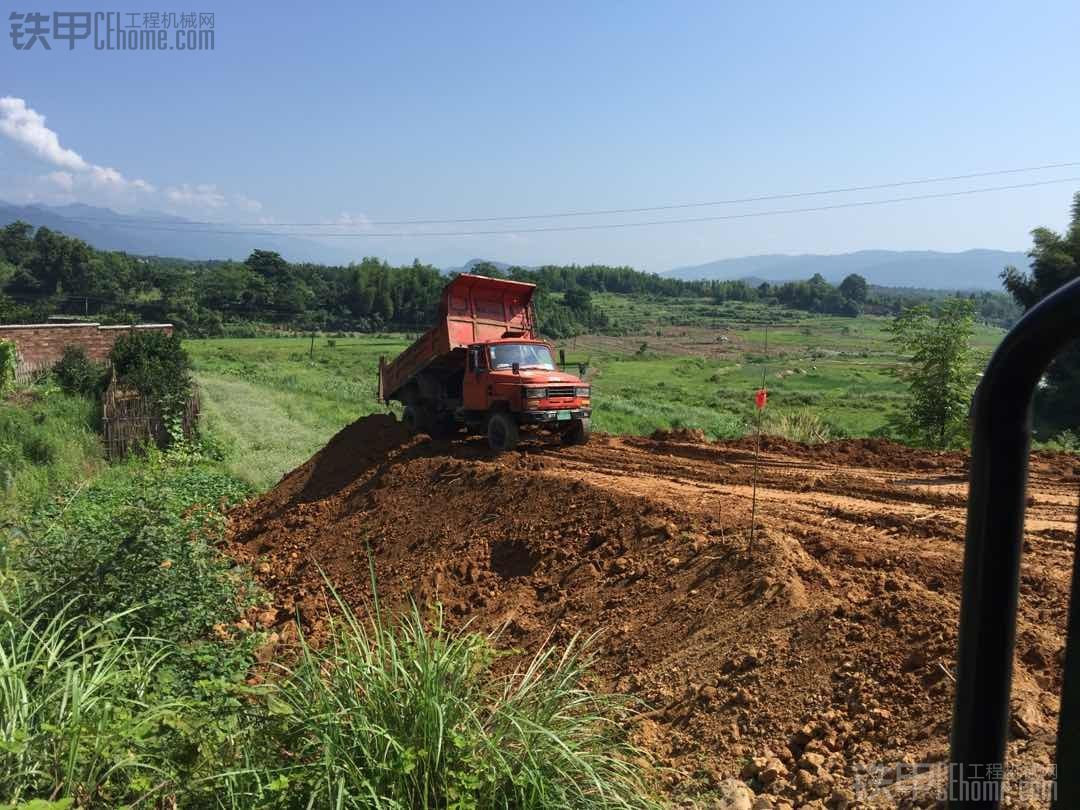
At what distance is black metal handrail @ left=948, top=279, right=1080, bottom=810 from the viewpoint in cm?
111

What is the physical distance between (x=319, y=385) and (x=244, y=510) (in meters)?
22.8

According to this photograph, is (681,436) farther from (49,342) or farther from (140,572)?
(49,342)

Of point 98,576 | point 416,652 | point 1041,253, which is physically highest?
point 1041,253

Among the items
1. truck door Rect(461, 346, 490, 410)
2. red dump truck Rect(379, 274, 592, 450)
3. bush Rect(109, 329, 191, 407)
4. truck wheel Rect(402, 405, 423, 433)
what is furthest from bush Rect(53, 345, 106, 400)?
truck door Rect(461, 346, 490, 410)

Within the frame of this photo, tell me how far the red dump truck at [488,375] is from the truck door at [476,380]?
18mm

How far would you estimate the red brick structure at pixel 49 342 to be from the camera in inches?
1049

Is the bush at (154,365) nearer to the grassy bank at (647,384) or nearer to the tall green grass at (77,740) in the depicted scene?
the grassy bank at (647,384)

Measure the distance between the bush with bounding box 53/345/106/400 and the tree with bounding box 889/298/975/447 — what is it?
21.3 metres

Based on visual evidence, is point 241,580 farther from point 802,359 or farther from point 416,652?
point 802,359

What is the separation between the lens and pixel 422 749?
141 inches

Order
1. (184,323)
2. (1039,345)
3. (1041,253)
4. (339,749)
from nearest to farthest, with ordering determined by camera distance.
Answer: (1039,345), (339,749), (1041,253), (184,323)

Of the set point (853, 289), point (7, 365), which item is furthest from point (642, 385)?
point (853, 289)

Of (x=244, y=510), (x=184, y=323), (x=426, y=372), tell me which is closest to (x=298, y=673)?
(x=244, y=510)

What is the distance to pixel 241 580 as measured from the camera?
29.1ft
